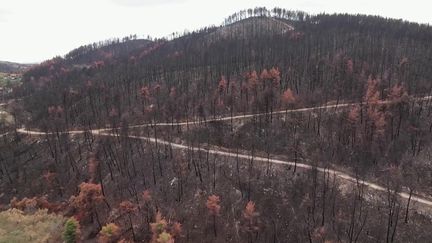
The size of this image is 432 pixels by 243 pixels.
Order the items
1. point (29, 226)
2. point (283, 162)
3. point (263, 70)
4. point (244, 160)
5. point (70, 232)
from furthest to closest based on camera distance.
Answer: point (263, 70)
point (244, 160)
point (283, 162)
point (29, 226)
point (70, 232)

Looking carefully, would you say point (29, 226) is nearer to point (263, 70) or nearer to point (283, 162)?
point (283, 162)

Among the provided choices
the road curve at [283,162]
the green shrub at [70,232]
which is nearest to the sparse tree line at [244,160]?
the green shrub at [70,232]

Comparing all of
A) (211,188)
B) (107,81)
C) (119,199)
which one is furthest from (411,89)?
(107,81)

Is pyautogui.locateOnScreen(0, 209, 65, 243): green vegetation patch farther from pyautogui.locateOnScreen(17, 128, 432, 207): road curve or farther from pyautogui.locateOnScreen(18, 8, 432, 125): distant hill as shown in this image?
pyautogui.locateOnScreen(18, 8, 432, 125): distant hill

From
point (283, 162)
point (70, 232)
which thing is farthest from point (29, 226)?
point (283, 162)

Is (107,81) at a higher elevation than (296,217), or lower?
higher

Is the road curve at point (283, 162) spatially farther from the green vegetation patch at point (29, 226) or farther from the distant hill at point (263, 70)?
the green vegetation patch at point (29, 226)

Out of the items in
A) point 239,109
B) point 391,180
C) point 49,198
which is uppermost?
point 239,109

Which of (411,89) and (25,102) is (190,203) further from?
(25,102)

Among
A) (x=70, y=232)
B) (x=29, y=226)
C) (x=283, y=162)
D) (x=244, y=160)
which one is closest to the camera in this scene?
(x=70, y=232)
